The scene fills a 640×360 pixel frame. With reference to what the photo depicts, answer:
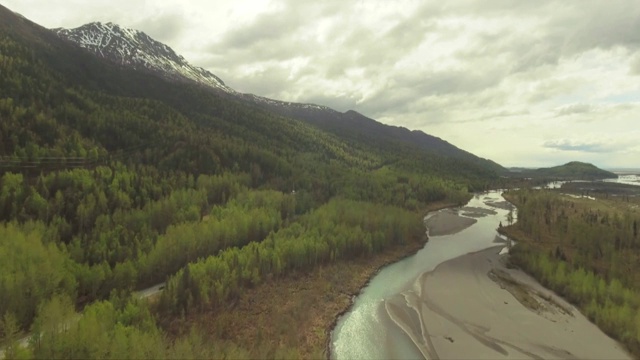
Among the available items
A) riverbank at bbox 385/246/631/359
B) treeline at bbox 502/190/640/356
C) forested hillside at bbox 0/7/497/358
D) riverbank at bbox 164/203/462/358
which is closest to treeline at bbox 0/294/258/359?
forested hillside at bbox 0/7/497/358

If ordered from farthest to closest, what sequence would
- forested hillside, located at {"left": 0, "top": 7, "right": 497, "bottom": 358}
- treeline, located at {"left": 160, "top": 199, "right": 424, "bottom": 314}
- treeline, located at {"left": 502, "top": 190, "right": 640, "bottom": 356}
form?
treeline, located at {"left": 160, "top": 199, "right": 424, "bottom": 314}
treeline, located at {"left": 502, "top": 190, "right": 640, "bottom": 356}
forested hillside, located at {"left": 0, "top": 7, "right": 497, "bottom": 358}

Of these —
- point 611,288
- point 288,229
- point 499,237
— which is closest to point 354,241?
point 288,229

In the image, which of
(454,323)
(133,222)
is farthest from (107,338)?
(133,222)

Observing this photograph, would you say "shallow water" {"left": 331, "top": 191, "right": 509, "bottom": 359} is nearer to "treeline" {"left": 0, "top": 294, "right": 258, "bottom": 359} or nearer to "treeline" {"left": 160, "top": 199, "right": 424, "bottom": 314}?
"treeline" {"left": 160, "top": 199, "right": 424, "bottom": 314}

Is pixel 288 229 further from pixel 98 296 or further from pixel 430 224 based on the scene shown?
pixel 430 224

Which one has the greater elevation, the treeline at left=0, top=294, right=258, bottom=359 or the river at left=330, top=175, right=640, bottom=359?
the treeline at left=0, top=294, right=258, bottom=359
